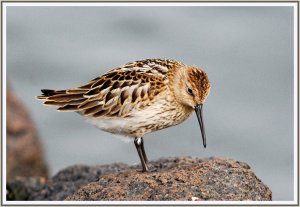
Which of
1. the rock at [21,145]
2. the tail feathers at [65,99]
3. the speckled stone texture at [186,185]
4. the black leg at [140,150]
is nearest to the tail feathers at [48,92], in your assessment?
the tail feathers at [65,99]

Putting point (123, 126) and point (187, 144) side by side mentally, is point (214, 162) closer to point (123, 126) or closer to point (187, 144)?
point (123, 126)

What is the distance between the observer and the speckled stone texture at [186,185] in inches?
361

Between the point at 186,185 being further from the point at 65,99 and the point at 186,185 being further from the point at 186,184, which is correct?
the point at 65,99

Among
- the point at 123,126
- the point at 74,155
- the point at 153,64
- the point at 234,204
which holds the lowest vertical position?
the point at 74,155

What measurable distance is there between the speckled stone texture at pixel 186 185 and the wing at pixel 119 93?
1107 millimetres

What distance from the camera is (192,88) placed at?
10391 millimetres

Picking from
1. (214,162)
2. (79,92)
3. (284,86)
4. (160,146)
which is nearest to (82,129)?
→ (160,146)

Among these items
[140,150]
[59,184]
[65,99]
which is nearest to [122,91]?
[140,150]

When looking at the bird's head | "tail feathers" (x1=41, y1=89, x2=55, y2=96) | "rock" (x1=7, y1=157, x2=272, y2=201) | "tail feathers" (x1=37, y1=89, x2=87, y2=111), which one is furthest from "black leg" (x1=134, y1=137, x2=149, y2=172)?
"tail feathers" (x1=41, y1=89, x2=55, y2=96)

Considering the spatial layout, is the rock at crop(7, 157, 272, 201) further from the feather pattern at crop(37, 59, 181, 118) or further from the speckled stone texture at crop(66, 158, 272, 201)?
the feather pattern at crop(37, 59, 181, 118)

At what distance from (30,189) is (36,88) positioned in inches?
275

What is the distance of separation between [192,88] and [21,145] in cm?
509

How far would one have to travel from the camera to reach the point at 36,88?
19125 millimetres

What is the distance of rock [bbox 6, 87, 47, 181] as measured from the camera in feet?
46.6
